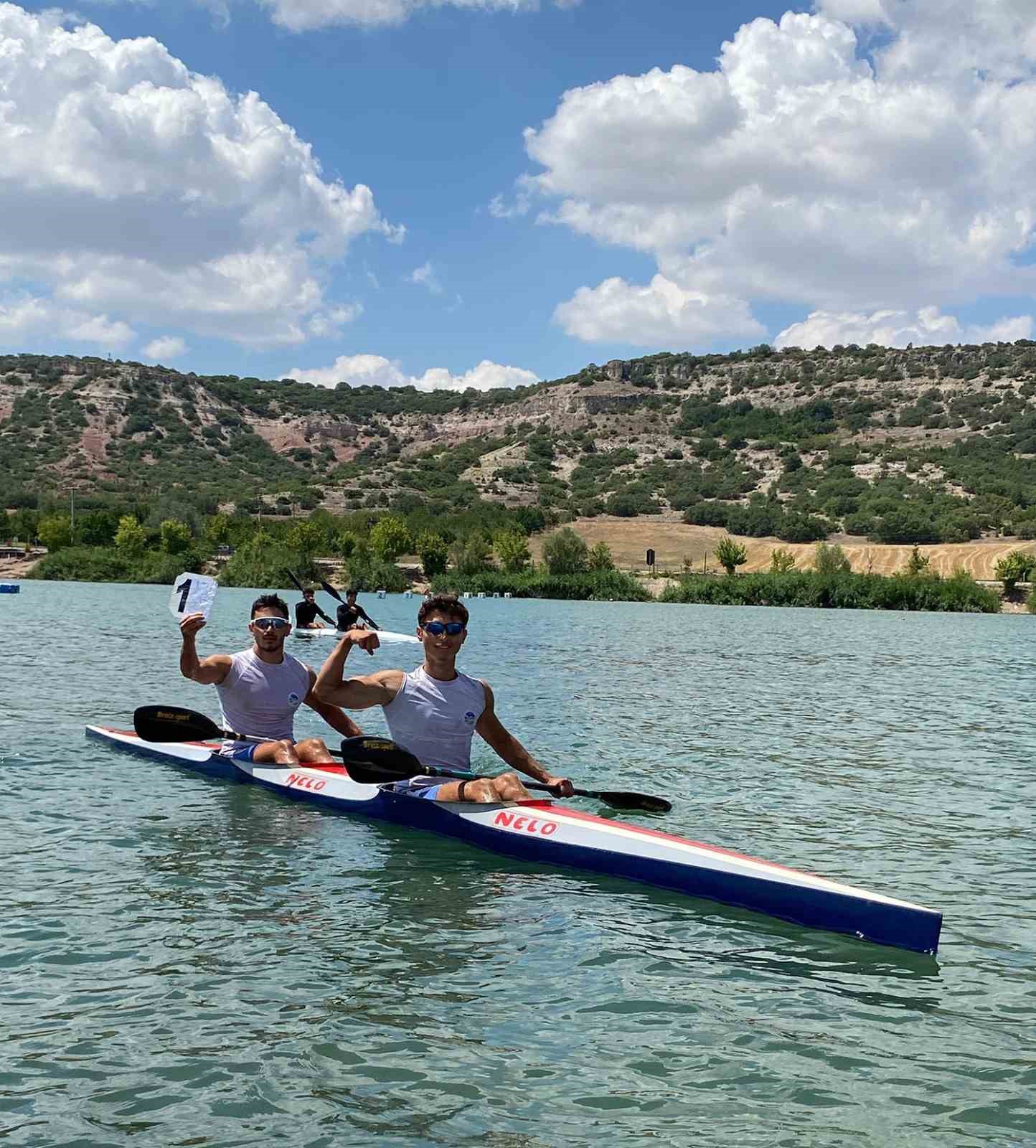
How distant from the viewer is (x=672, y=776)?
49.5ft

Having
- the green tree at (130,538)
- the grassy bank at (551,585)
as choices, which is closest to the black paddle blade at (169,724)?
the grassy bank at (551,585)

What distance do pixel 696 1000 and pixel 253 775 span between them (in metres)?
6.92

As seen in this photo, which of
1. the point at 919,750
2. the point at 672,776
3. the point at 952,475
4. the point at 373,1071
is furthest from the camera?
the point at 952,475

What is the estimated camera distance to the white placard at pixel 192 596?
10.5 m

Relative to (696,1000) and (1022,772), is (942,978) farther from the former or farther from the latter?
(1022,772)

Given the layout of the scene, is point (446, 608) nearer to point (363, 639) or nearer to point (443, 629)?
point (443, 629)

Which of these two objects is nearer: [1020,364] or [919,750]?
[919,750]

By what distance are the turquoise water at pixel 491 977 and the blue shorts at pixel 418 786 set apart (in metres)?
0.44

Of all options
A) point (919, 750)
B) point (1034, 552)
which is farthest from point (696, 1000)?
point (1034, 552)

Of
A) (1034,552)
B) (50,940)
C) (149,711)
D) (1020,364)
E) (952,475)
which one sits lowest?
(50,940)

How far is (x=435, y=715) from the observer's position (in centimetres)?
1047

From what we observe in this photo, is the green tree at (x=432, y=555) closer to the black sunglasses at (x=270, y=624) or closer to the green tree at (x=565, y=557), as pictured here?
the green tree at (x=565, y=557)

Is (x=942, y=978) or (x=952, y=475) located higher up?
(x=952, y=475)

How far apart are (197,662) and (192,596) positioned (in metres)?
0.92
